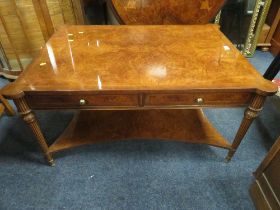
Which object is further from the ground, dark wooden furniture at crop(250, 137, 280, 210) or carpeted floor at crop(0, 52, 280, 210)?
dark wooden furniture at crop(250, 137, 280, 210)

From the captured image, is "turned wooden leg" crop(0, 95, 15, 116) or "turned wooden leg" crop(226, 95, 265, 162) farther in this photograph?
"turned wooden leg" crop(0, 95, 15, 116)

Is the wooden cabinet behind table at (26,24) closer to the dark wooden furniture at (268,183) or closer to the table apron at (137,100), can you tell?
the table apron at (137,100)

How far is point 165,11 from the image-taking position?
1369mm

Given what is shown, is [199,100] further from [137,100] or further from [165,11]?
[165,11]

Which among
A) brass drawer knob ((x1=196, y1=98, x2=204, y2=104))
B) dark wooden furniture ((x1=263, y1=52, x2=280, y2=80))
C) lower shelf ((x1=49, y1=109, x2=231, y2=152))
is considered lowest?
lower shelf ((x1=49, y1=109, x2=231, y2=152))

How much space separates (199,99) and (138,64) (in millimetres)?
302

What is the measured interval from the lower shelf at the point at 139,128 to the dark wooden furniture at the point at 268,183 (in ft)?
0.70

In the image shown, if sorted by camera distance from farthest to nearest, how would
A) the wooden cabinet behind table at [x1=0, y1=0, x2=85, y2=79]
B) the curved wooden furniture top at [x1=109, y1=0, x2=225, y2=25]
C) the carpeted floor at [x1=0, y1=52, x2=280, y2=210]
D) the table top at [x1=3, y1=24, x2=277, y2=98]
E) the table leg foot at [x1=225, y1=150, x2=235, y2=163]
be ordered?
the wooden cabinet behind table at [x1=0, y1=0, x2=85, y2=79]
the curved wooden furniture top at [x1=109, y1=0, x2=225, y2=25]
the table leg foot at [x1=225, y1=150, x2=235, y2=163]
the carpeted floor at [x1=0, y1=52, x2=280, y2=210]
the table top at [x1=3, y1=24, x2=277, y2=98]

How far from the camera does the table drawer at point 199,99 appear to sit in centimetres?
83

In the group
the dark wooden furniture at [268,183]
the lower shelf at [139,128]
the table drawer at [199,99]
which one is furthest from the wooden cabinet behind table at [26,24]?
the dark wooden furniture at [268,183]

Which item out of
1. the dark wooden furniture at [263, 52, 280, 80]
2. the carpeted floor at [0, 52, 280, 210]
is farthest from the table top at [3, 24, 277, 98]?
the carpeted floor at [0, 52, 280, 210]

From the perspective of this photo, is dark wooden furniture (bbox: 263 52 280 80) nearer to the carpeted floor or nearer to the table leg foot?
the carpeted floor

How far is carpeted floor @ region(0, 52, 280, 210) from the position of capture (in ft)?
3.24

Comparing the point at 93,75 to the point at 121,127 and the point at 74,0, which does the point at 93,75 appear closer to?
the point at 121,127
